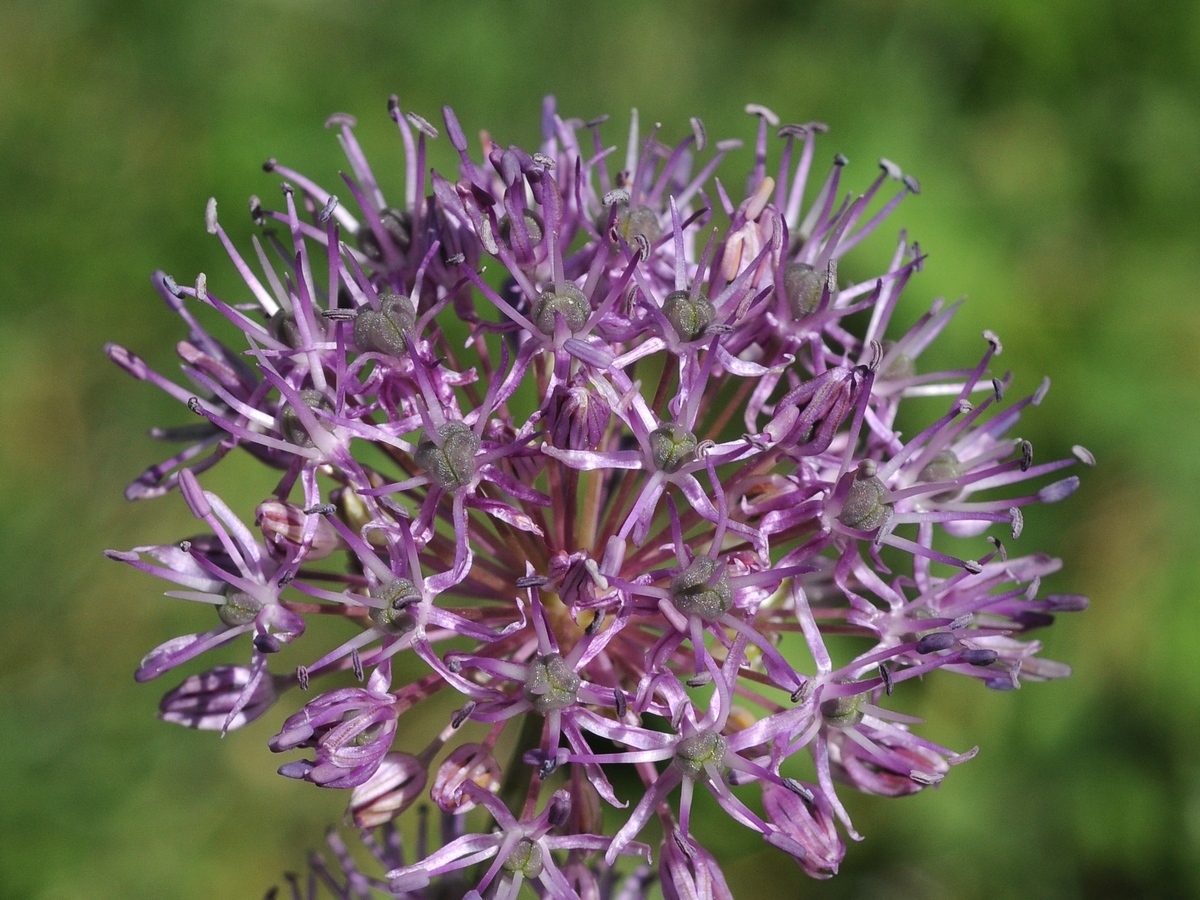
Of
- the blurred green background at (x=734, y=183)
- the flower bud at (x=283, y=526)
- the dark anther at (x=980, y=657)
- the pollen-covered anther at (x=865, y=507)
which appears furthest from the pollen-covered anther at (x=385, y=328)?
the blurred green background at (x=734, y=183)

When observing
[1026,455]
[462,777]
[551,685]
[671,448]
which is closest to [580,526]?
[671,448]

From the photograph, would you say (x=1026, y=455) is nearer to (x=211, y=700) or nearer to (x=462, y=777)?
(x=462, y=777)

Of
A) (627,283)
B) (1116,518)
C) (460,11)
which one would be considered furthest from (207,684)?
(460,11)

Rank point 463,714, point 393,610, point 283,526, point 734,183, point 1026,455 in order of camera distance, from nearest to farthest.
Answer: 1. point 463,714
2. point 393,610
3. point 283,526
4. point 1026,455
5. point 734,183

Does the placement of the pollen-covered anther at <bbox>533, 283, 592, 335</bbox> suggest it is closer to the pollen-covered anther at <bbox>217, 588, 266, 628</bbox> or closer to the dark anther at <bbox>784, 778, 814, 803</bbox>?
the pollen-covered anther at <bbox>217, 588, 266, 628</bbox>

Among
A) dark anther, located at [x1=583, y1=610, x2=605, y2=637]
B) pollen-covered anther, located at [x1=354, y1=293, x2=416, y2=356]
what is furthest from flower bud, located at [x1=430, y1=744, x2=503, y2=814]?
pollen-covered anther, located at [x1=354, y1=293, x2=416, y2=356]

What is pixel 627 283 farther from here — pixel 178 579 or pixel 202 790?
pixel 202 790
